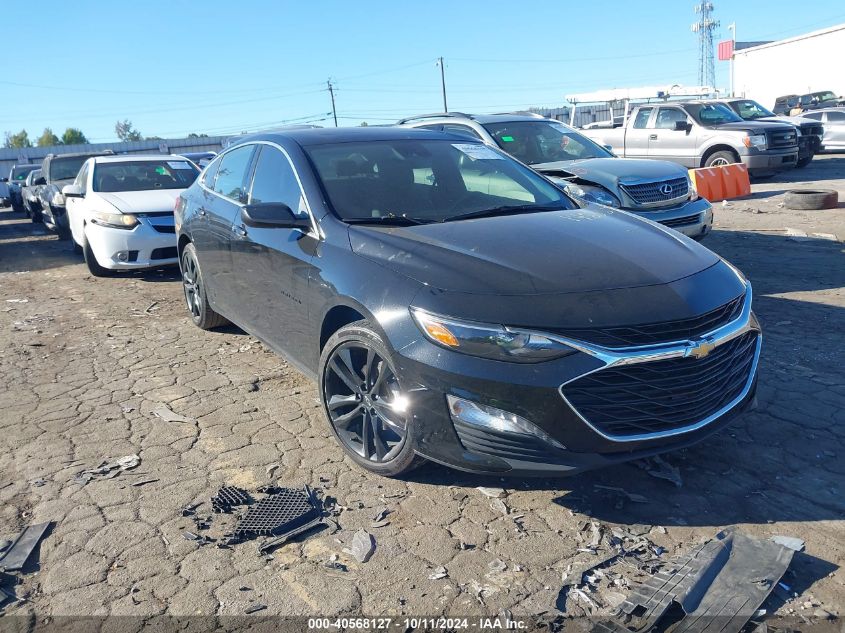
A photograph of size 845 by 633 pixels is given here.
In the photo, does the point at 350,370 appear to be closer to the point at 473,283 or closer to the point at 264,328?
the point at 473,283

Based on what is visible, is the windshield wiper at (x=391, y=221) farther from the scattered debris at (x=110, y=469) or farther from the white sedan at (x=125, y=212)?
the white sedan at (x=125, y=212)

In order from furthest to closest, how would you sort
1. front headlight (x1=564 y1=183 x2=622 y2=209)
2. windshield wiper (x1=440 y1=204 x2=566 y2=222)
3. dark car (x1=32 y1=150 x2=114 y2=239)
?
dark car (x1=32 y1=150 x2=114 y2=239) → front headlight (x1=564 y1=183 x2=622 y2=209) → windshield wiper (x1=440 y1=204 x2=566 y2=222)

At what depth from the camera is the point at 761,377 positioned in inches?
195

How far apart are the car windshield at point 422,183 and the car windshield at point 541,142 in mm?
4039

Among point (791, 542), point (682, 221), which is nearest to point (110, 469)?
point (791, 542)

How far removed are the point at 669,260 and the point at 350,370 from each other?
5.54 feet

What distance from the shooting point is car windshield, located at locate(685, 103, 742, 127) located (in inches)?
653

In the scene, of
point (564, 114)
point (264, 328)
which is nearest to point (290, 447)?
point (264, 328)

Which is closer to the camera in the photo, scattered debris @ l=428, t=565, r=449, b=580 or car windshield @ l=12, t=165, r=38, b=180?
scattered debris @ l=428, t=565, r=449, b=580

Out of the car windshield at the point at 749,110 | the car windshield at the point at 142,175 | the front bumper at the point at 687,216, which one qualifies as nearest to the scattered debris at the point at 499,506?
the front bumper at the point at 687,216

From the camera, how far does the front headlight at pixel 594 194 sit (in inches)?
312

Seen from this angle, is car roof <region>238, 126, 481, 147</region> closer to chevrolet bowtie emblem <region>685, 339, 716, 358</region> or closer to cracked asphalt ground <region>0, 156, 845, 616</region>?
cracked asphalt ground <region>0, 156, 845, 616</region>

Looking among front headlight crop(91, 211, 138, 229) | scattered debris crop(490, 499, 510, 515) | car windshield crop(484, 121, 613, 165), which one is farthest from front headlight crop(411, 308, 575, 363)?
front headlight crop(91, 211, 138, 229)

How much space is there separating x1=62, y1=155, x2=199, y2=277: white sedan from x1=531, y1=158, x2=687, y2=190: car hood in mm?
4645
